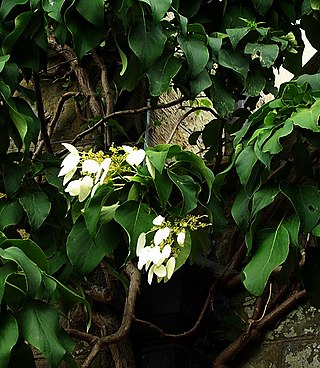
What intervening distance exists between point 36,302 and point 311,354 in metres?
0.96

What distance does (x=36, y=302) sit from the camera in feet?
4.02

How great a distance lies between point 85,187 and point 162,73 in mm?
377

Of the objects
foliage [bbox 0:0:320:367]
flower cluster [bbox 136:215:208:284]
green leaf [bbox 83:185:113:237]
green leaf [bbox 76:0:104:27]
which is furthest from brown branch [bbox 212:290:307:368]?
green leaf [bbox 76:0:104:27]

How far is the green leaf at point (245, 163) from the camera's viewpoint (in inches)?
52.0

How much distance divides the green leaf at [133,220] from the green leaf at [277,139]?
23 centimetres

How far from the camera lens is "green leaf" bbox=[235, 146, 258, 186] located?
1.32 metres

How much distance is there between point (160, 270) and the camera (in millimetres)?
1271

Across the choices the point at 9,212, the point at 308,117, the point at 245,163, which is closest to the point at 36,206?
the point at 9,212

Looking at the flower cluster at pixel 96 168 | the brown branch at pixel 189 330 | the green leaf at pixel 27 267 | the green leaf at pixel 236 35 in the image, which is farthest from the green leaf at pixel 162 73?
the brown branch at pixel 189 330

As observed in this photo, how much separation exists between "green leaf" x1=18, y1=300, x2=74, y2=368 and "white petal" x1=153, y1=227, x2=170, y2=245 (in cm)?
21

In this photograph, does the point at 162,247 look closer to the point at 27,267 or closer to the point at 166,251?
the point at 166,251

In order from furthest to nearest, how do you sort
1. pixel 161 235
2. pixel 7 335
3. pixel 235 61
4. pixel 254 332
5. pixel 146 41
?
pixel 254 332, pixel 235 61, pixel 146 41, pixel 161 235, pixel 7 335

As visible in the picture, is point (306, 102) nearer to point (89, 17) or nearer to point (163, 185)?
point (163, 185)

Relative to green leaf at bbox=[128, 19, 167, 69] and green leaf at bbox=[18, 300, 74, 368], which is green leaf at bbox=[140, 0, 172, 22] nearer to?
green leaf at bbox=[128, 19, 167, 69]
